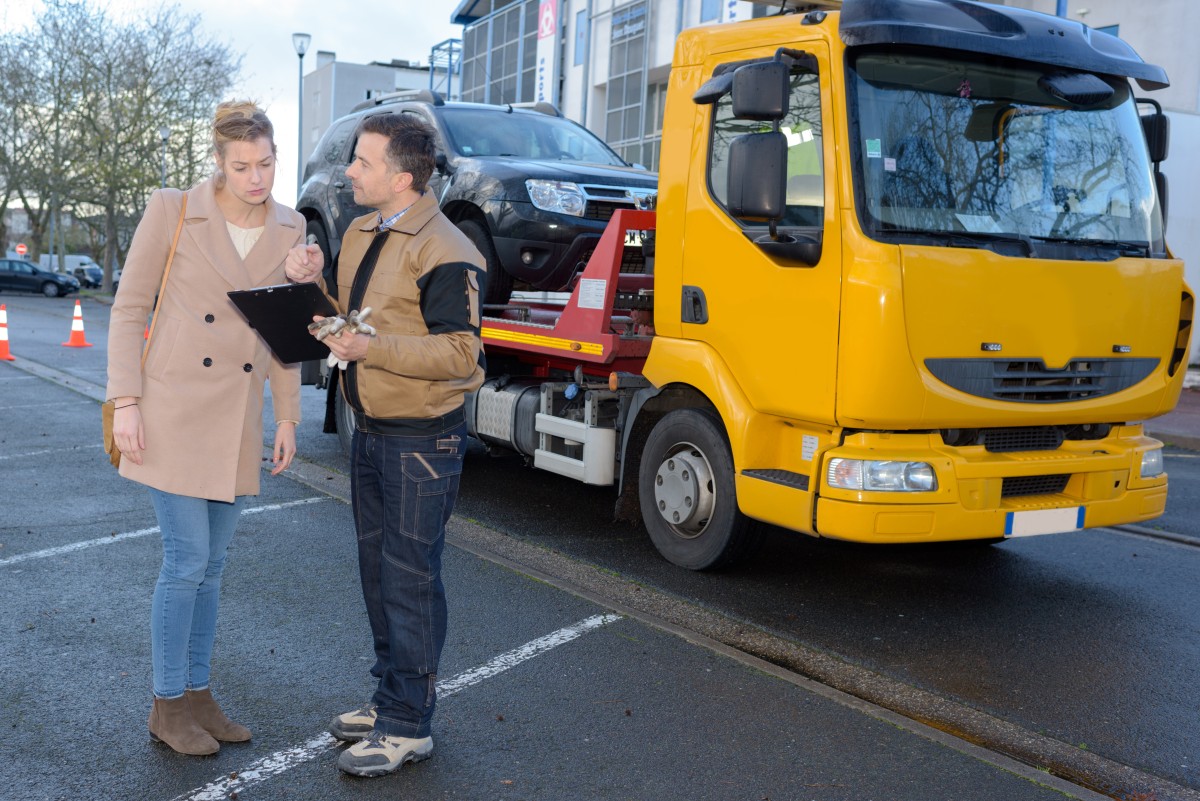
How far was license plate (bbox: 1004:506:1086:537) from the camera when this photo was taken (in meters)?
5.41

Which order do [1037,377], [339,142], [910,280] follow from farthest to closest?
[339,142] → [1037,377] → [910,280]

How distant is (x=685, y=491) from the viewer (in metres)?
6.14

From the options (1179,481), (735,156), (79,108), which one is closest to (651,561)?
(735,156)

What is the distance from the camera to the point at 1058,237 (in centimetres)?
552

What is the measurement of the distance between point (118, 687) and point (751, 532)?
3.04m

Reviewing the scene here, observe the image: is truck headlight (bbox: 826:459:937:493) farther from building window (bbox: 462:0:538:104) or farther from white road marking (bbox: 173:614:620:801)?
building window (bbox: 462:0:538:104)

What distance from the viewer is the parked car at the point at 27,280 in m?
45.8

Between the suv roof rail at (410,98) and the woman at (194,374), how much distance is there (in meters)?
5.56

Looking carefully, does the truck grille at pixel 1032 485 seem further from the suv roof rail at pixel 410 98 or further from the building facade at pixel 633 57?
the building facade at pixel 633 57

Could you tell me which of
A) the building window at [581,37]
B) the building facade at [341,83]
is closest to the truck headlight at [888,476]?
the building window at [581,37]

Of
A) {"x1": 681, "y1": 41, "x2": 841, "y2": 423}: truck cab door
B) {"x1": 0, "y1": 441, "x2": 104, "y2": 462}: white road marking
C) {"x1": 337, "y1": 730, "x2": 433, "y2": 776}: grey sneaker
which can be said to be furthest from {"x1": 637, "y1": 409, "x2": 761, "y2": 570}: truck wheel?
{"x1": 0, "y1": 441, "x2": 104, "y2": 462}: white road marking

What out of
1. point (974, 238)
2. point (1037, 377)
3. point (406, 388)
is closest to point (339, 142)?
point (974, 238)

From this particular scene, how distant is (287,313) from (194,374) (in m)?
0.40

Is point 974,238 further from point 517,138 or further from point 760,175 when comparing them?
point 517,138
